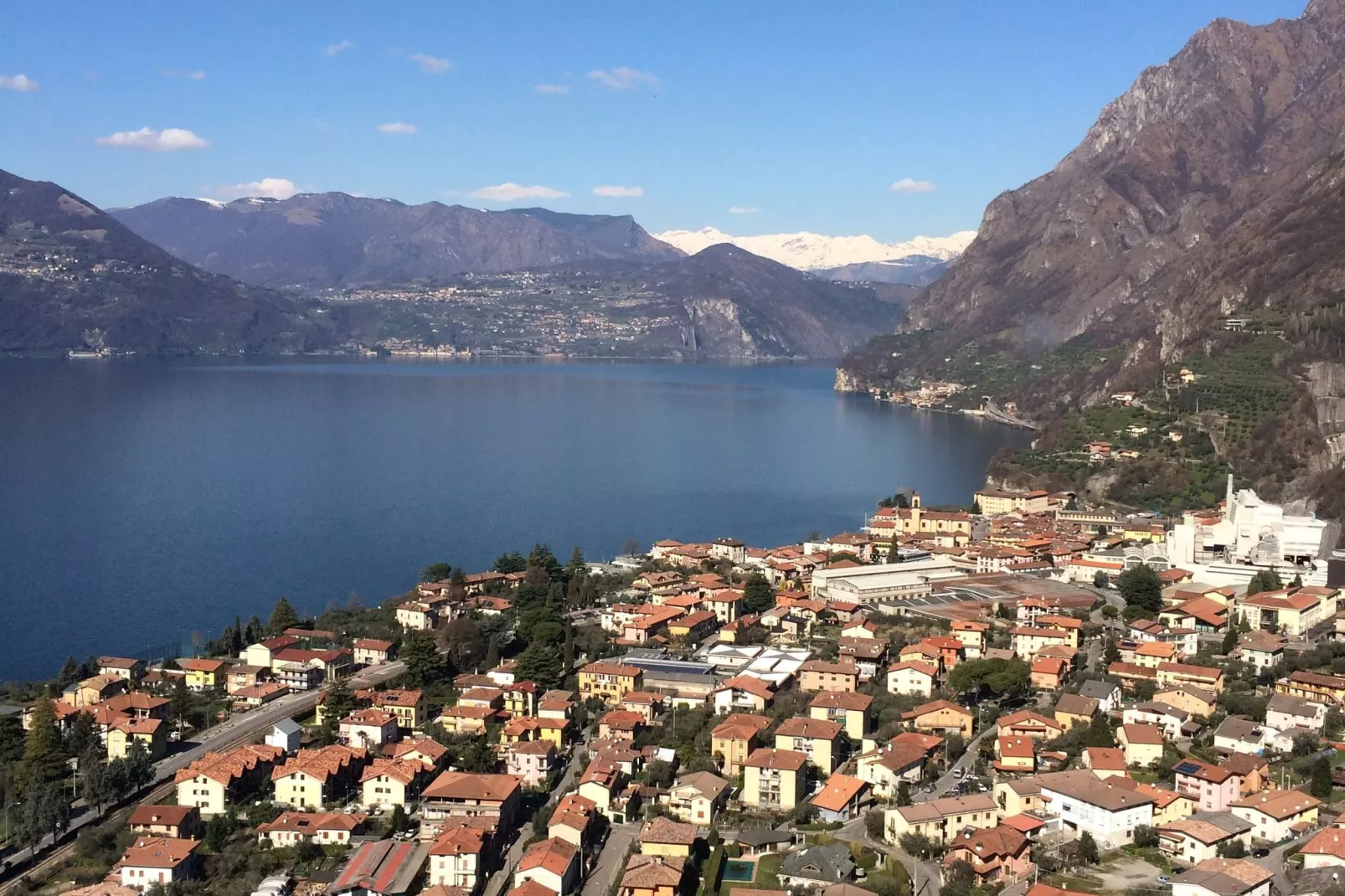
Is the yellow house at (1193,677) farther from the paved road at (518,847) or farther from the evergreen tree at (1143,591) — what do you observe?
the paved road at (518,847)

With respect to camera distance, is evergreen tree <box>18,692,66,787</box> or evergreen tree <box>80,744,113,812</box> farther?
evergreen tree <box>18,692,66,787</box>

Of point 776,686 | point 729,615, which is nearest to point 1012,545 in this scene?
point 729,615

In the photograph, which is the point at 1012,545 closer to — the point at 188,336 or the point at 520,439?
the point at 520,439

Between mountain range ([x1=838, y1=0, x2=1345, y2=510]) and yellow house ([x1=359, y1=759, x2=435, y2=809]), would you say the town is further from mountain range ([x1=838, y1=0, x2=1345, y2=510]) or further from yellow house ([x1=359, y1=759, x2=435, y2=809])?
mountain range ([x1=838, y1=0, x2=1345, y2=510])

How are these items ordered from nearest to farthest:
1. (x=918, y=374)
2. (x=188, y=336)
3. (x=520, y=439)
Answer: (x=520, y=439)
(x=918, y=374)
(x=188, y=336)

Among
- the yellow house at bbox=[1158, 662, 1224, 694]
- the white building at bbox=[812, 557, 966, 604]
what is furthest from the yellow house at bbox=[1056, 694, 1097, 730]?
the white building at bbox=[812, 557, 966, 604]

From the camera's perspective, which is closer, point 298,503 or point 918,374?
point 298,503

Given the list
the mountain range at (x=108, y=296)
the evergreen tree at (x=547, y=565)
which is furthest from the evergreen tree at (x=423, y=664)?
the mountain range at (x=108, y=296)
